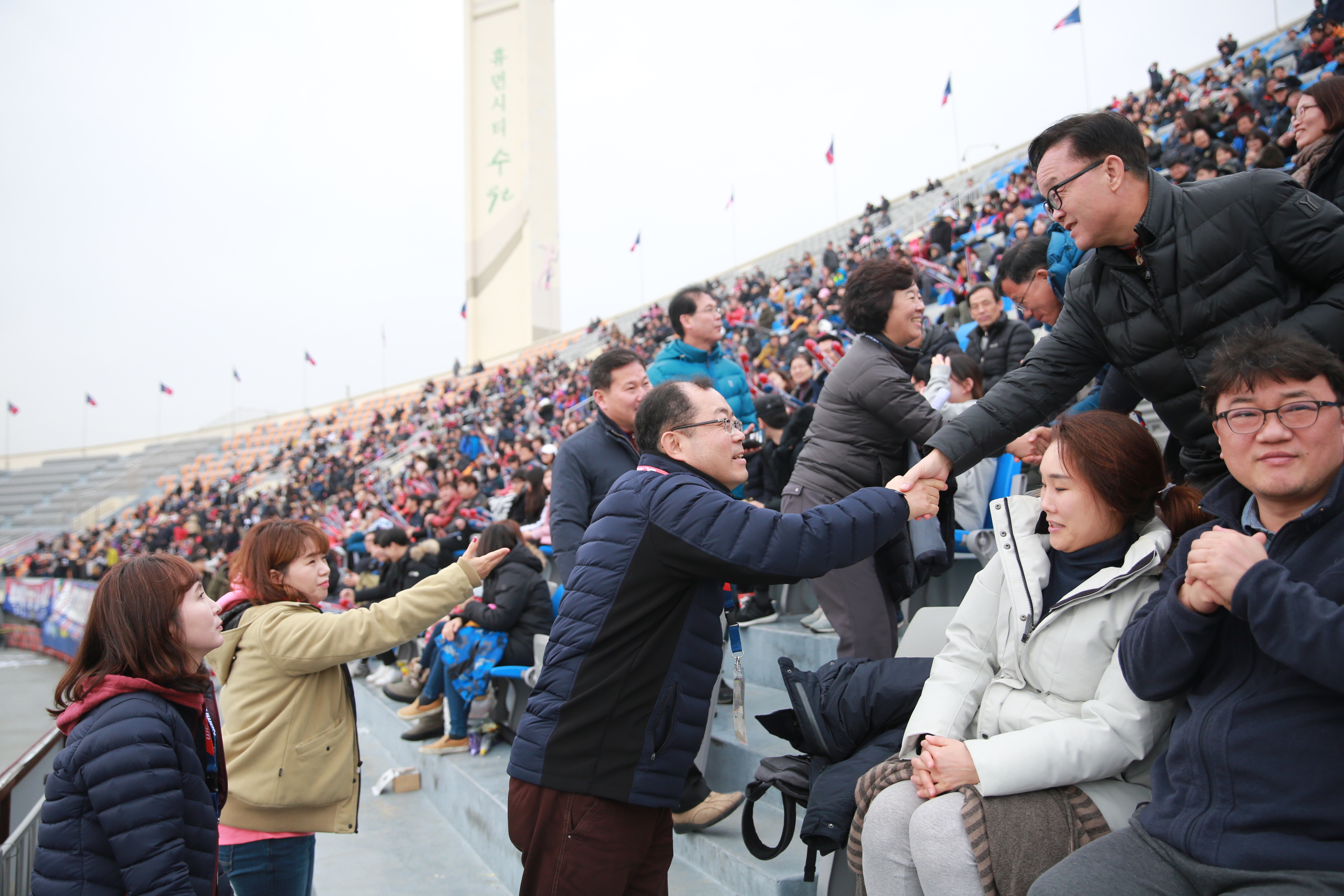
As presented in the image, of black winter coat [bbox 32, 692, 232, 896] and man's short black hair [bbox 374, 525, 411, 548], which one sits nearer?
black winter coat [bbox 32, 692, 232, 896]

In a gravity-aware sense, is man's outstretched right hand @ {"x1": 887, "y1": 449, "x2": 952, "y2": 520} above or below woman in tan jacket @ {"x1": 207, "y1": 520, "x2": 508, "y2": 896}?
above

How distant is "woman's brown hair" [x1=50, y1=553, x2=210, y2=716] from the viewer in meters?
1.59

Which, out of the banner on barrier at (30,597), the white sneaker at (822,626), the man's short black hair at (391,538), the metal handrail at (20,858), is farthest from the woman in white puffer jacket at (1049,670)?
the banner on barrier at (30,597)

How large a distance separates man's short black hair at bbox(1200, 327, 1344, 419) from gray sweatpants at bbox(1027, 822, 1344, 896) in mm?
690

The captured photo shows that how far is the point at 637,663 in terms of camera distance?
163 cm

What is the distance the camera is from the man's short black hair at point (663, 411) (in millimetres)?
1837

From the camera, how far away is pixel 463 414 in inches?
911

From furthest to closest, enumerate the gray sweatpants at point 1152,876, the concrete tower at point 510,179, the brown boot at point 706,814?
the concrete tower at point 510,179, the brown boot at point 706,814, the gray sweatpants at point 1152,876

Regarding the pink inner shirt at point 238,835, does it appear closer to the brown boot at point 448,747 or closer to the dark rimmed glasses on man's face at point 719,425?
the dark rimmed glasses on man's face at point 719,425

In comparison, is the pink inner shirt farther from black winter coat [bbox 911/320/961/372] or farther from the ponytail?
black winter coat [bbox 911/320/961/372]

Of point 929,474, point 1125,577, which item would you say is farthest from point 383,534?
point 1125,577

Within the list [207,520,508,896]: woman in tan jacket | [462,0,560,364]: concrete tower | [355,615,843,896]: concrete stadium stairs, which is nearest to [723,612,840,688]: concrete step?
[355,615,843,896]: concrete stadium stairs

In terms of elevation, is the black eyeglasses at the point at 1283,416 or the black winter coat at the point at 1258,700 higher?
the black eyeglasses at the point at 1283,416

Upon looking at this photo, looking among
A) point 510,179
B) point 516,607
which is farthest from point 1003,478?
point 510,179
